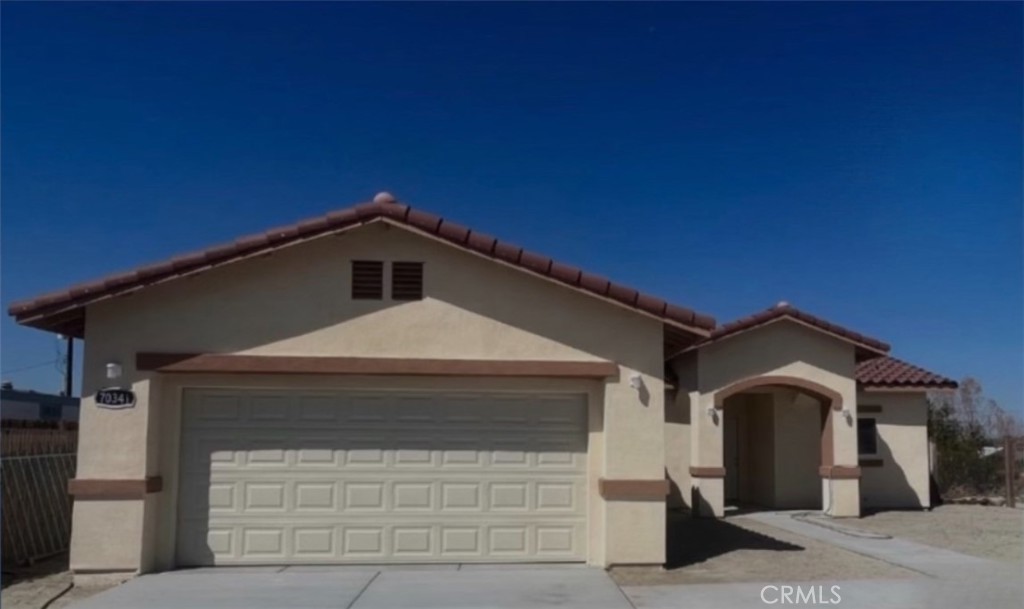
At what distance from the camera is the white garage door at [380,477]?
1195 centimetres

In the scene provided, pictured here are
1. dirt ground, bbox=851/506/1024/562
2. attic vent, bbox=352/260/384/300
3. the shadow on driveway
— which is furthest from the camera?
dirt ground, bbox=851/506/1024/562

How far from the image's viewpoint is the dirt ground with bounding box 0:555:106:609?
10.2 meters

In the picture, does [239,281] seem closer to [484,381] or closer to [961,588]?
[484,381]

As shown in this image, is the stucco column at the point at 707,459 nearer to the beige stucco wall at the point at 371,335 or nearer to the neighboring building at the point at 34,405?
the beige stucco wall at the point at 371,335

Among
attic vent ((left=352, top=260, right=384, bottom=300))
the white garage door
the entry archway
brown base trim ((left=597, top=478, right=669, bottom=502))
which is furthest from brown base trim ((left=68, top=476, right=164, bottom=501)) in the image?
the entry archway

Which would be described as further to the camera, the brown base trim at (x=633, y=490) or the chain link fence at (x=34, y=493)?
the chain link fence at (x=34, y=493)

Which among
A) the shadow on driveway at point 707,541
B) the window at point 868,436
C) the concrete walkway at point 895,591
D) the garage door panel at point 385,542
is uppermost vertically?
the window at point 868,436

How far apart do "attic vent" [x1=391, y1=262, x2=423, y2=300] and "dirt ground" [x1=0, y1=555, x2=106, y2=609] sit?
4789mm

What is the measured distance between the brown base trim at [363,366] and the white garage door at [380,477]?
0.45 m

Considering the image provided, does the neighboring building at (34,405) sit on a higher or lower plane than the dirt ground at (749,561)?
higher

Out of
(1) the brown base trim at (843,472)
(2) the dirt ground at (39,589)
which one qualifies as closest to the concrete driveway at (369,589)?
(2) the dirt ground at (39,589)

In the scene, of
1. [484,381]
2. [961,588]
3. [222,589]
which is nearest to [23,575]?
[222,589]

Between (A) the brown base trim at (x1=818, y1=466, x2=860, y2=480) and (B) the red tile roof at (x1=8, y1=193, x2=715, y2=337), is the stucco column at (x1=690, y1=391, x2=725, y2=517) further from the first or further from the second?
(B) the red tile roof at (x1=8, y1=193, x2=715, y2=337)

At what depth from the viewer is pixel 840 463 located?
1884 cm
